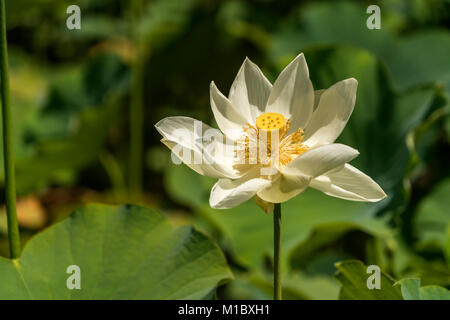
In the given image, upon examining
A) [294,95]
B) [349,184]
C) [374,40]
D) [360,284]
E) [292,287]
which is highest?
[374,40]

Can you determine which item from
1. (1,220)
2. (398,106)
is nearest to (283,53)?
(398,106)

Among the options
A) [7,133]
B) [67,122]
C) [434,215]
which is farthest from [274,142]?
[67,122]

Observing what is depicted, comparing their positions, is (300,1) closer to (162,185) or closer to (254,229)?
(162,185)

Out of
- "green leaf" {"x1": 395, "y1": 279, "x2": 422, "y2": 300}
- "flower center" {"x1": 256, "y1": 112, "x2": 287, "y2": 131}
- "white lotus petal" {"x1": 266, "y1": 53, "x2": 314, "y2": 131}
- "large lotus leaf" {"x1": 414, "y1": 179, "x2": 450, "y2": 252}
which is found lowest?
"large lotus leaf" {"x1": 414, "y1": 179, "x2": 450, "y2": 252}

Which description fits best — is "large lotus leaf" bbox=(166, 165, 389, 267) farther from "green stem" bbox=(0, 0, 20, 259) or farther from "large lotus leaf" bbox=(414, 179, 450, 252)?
"green stem" bbox=(0, 0, 20, 259)

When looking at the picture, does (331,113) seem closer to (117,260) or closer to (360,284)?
(360,284)

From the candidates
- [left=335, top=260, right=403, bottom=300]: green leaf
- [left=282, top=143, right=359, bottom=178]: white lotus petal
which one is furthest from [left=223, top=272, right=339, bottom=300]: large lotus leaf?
[left=282, top=143, right=359, bottom=178]: white lotus petal

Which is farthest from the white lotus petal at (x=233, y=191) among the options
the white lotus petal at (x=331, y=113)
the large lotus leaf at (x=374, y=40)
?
the large lotus leaf at (x=374, y=40)
